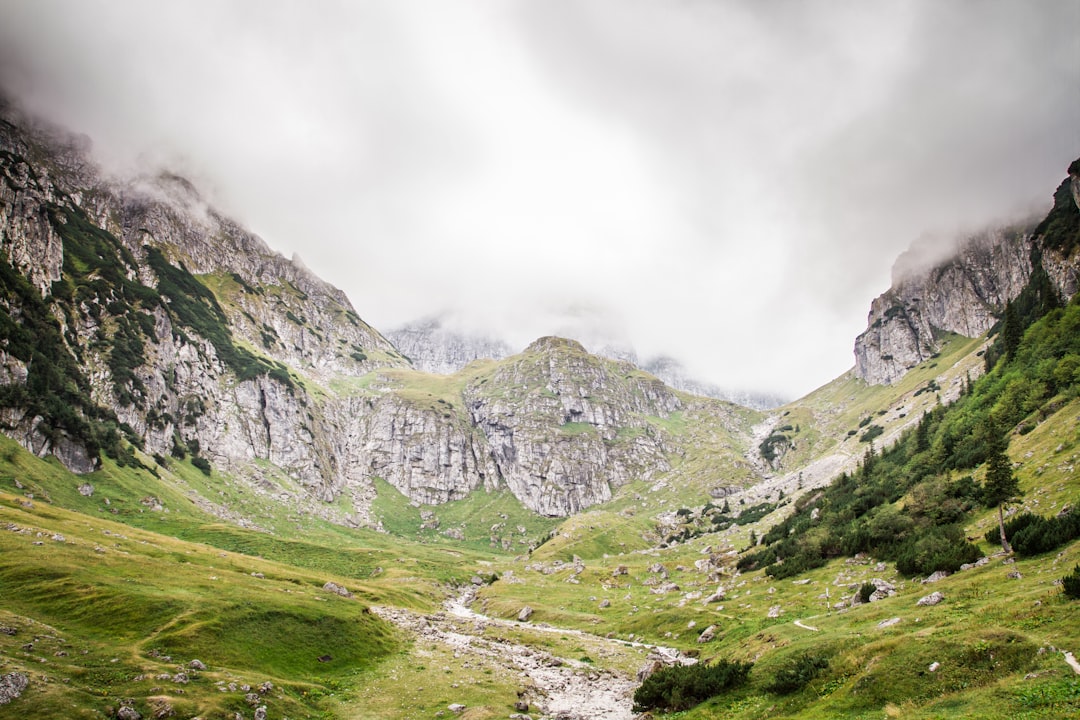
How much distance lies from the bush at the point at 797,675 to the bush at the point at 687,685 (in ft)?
10.1

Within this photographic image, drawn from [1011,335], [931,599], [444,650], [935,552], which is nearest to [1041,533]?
[931,599]

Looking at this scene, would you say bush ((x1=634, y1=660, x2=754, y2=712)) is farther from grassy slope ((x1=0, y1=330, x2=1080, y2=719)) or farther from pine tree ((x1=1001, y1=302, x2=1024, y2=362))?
pine tree ((x1=1001, y1=302, x2=1024, y2=362))

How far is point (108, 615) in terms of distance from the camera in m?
39.3

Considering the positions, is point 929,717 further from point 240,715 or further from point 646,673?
point 240,715

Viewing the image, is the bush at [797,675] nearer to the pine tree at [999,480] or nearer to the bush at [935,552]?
the bush at [935,552]

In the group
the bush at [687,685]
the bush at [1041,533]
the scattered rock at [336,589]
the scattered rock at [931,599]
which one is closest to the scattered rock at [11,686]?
the bush at [687,685]

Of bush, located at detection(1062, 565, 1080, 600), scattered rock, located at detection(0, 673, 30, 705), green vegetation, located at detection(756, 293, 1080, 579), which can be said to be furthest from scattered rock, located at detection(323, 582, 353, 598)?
bush, located at detection(1062, 565, 1080, 600)

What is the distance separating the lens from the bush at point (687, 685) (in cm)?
3192

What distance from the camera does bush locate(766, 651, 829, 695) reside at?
92.1 ft

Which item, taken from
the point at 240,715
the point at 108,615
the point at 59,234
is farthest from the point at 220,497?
the point at 240,715

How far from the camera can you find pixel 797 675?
93.0 feet

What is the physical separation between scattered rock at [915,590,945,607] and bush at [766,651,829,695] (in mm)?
13750

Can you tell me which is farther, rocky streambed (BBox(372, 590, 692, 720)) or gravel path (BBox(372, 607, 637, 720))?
rocky streambed (BBox(372, 590, 692, 720))

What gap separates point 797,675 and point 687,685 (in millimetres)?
7497
